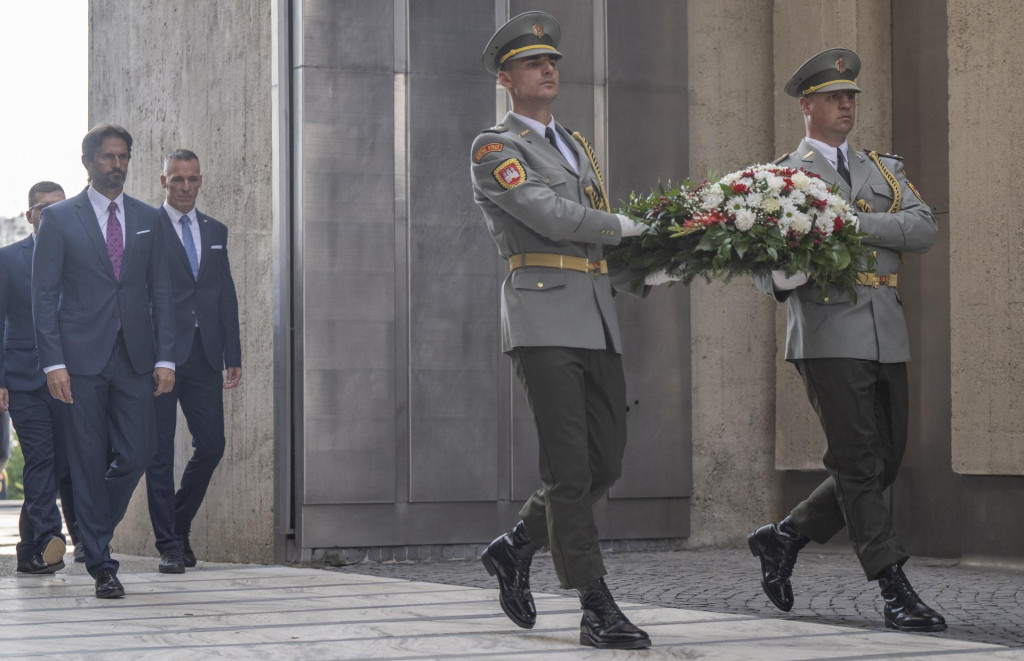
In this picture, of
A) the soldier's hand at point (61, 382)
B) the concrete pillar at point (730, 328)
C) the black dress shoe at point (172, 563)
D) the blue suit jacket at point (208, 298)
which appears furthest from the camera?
the concrete pillar at point (730, 328)

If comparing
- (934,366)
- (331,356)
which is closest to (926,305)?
(934,366)

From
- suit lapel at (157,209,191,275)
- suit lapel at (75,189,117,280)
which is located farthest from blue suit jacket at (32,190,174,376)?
suit lapel at (157,209,191,275)

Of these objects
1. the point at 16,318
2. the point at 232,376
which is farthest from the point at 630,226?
the point at 16,318

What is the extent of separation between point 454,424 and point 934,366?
8.54ft

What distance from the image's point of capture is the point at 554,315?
4.86m

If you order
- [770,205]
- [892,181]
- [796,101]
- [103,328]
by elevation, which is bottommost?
[103,328]

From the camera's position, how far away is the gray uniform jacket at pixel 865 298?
538 centimetres

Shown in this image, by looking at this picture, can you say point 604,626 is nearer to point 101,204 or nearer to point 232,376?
point 101,204

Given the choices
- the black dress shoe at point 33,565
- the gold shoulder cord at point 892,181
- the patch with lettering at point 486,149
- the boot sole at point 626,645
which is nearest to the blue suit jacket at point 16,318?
the black dress shoe at point 33,565

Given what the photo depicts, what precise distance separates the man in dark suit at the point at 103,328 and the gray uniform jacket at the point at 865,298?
2.97 metres

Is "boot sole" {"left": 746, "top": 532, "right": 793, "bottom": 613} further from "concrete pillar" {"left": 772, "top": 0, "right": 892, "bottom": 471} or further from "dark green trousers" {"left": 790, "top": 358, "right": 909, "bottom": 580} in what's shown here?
"concrete pillar" {"left": 772, "top": 0, "right": 892, "bottom": 471}

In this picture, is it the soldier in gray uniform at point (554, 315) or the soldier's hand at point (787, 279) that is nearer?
the soldier in gray uniform at point (554, 315)

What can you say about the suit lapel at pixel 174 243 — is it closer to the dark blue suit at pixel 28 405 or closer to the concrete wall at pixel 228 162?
the concrete wall at pixel 228 162

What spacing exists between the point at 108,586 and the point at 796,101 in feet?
15.6
